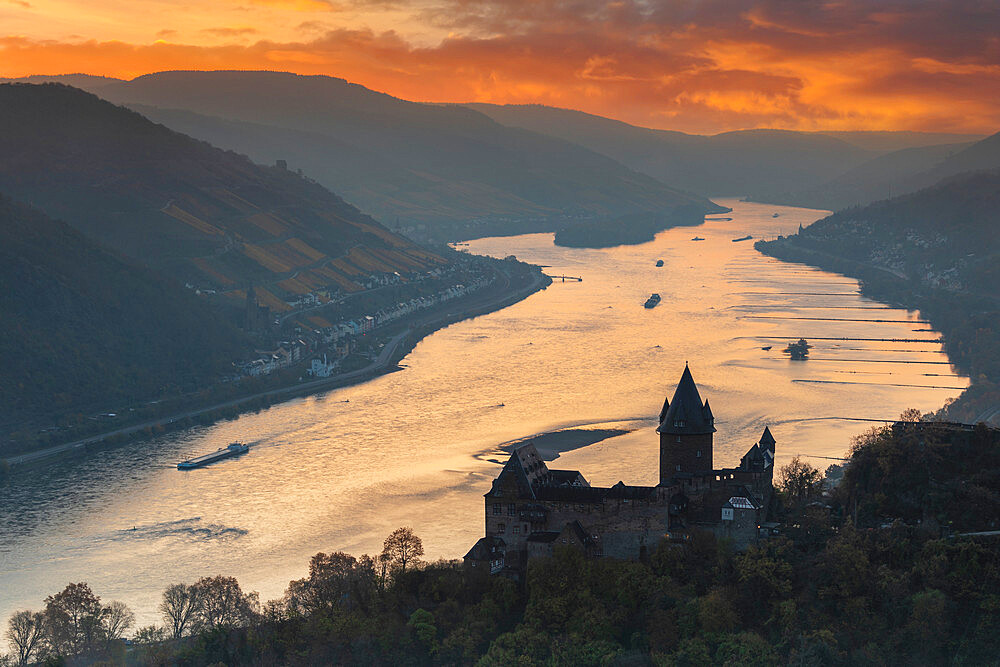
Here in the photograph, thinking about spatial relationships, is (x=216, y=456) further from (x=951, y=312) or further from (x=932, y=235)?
(x=932, y=235)

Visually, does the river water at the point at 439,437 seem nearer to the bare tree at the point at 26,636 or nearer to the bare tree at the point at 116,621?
the bare tree at the point at 116,621

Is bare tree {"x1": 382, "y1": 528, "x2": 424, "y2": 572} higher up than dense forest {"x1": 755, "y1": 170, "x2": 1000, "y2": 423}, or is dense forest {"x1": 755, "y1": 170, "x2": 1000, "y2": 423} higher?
dense forest {"x1": 755, "y1": 170, "x2": 1000, "y2": 423}

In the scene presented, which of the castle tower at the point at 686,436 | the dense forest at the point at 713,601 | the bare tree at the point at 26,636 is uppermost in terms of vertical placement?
the castle tower at the point at 686,436

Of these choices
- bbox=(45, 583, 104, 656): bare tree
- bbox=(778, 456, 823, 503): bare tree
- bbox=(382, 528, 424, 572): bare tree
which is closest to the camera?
bbox=(778, 456, 823, 503): bare tree

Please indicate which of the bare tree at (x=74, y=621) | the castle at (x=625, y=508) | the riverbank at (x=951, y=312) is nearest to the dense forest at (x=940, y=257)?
the riverbank at (x=951, y=312)

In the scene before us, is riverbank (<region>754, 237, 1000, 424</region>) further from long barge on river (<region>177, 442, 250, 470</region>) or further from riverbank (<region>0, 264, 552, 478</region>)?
riverbank (<region>0, 264, 552, 478</region>)

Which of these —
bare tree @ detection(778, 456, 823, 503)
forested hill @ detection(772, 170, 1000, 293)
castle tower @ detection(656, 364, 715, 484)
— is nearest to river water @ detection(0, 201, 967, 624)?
castle tower @ detection(656, 364, 715, 484)
